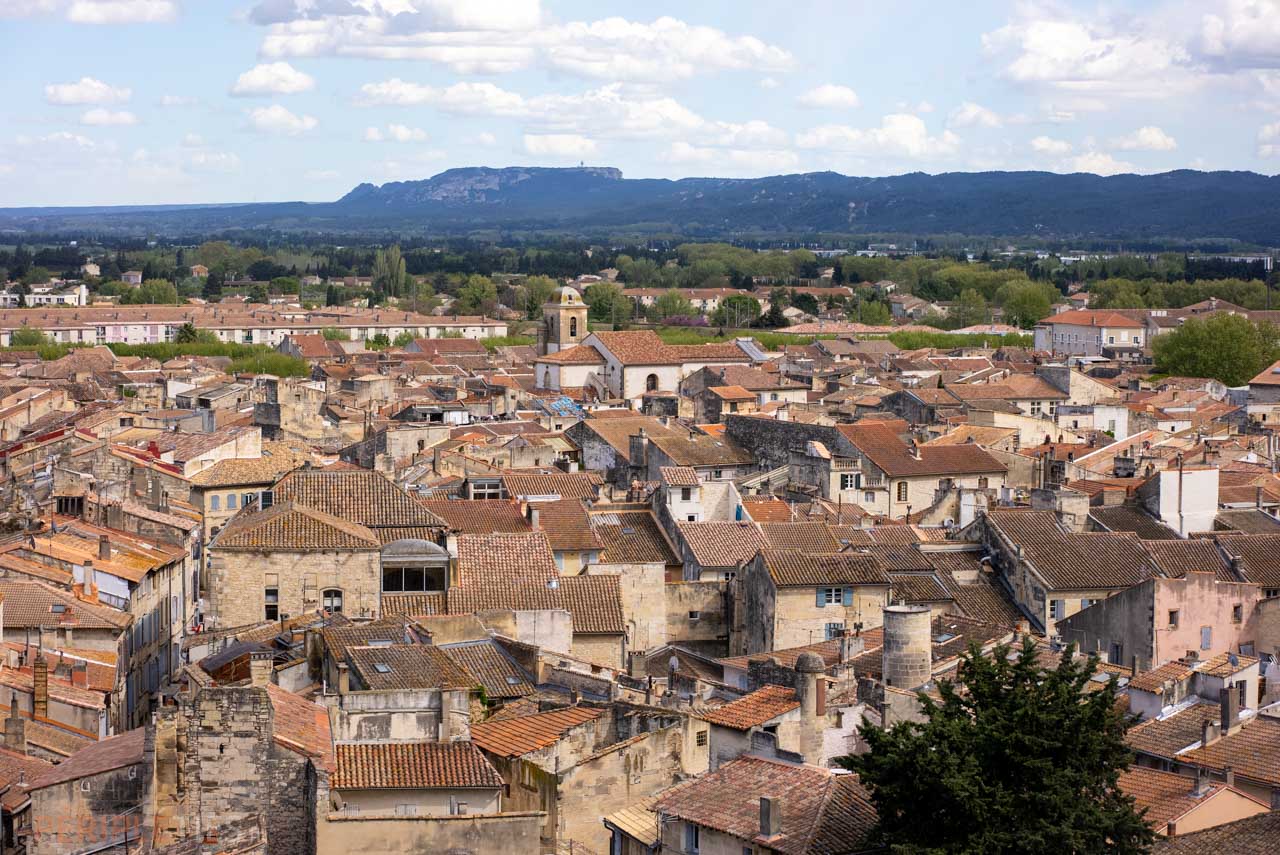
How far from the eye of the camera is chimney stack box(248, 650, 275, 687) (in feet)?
A: 79.6

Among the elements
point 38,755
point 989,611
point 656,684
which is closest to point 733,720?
point 656,684

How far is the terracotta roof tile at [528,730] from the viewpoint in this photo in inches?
1001

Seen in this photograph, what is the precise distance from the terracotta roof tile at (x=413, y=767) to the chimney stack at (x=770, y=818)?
3240mm

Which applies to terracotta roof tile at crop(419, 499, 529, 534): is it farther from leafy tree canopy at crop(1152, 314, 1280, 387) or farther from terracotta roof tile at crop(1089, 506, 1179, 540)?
leafy tree canopy at crop(1152, 314, 1280, 387)

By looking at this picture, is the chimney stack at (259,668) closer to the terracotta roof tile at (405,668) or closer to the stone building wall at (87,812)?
the terracotta roof tile at (405,668)

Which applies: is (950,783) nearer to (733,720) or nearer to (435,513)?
(733,720)

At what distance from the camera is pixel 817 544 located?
42406 mm

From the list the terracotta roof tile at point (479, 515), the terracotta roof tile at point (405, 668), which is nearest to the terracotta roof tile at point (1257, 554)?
the terracotta roof tile at point (479, 515)

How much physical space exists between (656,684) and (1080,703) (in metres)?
8.44

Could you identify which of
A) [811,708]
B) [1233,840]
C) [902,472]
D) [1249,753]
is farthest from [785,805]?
[902,472]

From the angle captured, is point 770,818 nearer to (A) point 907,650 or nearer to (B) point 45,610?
(A) point 907,650

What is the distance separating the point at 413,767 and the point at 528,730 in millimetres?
2808

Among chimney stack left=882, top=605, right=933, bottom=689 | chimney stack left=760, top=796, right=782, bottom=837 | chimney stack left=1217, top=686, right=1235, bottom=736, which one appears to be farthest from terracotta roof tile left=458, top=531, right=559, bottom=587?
chimney stack left=760, top=796, right=782, bottom=837

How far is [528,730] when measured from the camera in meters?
26.1
